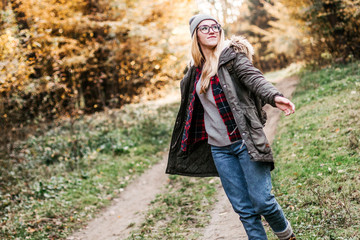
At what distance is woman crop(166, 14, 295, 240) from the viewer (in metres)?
2.67

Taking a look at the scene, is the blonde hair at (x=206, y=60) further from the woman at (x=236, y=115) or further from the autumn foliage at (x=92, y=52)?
the autumn foliage at (x=92, y=52)

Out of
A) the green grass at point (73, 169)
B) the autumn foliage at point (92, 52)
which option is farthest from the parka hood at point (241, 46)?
the autumn foliage at point (92, 52)

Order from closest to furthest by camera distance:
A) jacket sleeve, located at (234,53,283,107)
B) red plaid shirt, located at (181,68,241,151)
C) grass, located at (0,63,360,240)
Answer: jacket sleeve, located at (234,53,283,107), red plaid shirt, located at (181,68,241,151), grass, located at (0,63,360,240)

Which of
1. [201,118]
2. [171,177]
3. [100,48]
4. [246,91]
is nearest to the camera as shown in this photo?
[246,91]

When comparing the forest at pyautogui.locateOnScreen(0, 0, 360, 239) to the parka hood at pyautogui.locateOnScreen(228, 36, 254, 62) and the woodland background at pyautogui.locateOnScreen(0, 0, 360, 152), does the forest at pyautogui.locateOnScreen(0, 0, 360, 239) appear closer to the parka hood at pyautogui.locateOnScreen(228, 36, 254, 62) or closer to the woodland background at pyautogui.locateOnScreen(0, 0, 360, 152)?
the woodland background at pyautogui.locateOnScreen(0, 0, 360, 152)

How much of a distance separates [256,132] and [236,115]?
225 millimetres

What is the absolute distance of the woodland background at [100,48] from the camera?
36.3 feet

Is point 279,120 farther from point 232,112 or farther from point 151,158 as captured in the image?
point 232,112

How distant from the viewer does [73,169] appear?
8.66 metres

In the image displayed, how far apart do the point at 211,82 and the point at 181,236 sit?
2729 mm

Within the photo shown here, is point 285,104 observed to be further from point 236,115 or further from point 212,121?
point 212,121

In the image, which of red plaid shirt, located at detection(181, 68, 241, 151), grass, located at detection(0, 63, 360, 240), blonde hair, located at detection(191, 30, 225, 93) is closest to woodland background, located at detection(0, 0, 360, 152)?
grass, located at detection(0, 63, 360, 240)

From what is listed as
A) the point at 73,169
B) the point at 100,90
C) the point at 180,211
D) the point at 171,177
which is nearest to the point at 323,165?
the point at 180,211

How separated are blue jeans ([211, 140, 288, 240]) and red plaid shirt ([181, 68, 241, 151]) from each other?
A: 16cm
